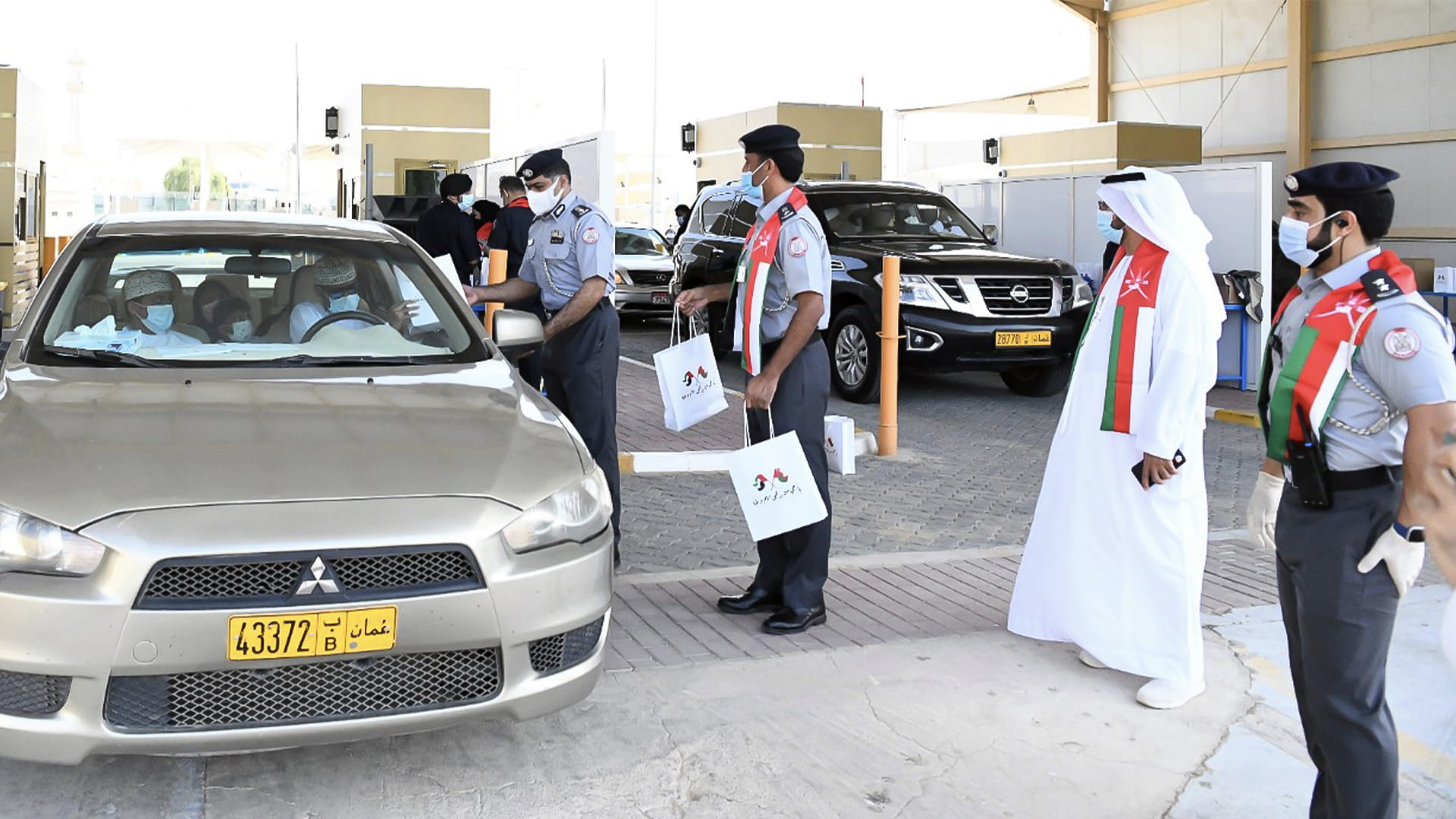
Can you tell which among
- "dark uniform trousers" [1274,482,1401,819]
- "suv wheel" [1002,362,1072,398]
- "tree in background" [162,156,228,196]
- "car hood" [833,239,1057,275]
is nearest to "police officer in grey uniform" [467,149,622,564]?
"dark uniform trousers" [1274,482,1401,819]

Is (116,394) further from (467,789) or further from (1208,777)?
(1208,777)

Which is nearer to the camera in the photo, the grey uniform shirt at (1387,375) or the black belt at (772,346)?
the grey uniform shirt at (1387,375)

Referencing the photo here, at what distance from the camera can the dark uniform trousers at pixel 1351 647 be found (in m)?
3.20

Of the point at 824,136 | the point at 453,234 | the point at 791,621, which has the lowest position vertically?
the point at 791,621

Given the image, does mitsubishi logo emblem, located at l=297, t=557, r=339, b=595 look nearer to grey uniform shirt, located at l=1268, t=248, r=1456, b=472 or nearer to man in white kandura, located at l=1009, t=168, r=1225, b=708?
grey uniform shirt, located at l=1268, t=248, r=1456, b=472

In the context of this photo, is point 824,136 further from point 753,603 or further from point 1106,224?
point 1106,224

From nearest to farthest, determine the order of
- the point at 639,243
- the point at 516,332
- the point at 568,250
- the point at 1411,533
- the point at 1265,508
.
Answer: the point at 1411,533 < the point at 1265,508 < the point at 516,332 < the point at 568,250 < the point at 639,243

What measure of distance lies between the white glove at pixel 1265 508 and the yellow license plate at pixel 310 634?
221 centimetres

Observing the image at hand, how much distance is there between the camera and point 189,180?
81.7 meters

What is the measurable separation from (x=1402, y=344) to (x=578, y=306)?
3812 mm

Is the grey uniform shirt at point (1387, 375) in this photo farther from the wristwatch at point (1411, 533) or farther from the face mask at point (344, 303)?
the face mask at point (344, 303)

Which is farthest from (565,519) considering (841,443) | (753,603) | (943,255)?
(943,255)

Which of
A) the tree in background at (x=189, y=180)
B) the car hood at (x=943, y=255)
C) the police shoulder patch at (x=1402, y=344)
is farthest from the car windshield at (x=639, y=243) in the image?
the tree in background at (x=189, y=180)

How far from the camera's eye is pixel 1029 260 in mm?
12047
